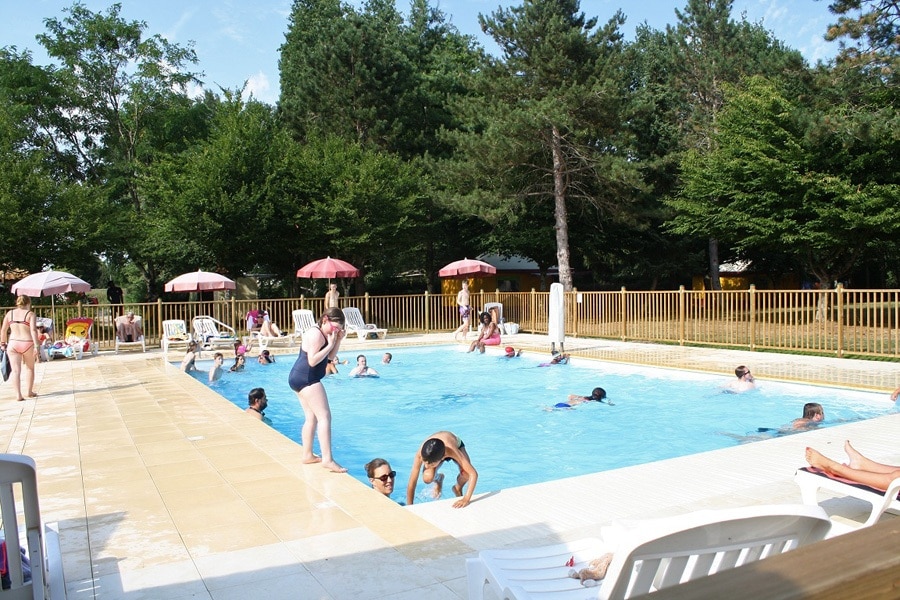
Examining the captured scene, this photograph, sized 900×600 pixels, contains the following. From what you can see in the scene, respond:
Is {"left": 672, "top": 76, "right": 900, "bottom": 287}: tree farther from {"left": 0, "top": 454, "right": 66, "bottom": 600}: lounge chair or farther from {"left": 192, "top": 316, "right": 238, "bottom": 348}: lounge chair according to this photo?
{"left": 0, "top": 454, "right": 66, "bottom": 600}: lounge chair

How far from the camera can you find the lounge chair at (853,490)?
13.2ft

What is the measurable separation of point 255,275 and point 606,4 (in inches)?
997

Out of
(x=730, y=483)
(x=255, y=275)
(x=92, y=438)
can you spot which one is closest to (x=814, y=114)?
(x=730, y=483)

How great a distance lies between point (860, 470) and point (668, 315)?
14521mm

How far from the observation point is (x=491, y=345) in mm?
19172

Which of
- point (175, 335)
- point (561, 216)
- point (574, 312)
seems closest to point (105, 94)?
point (175, 335)

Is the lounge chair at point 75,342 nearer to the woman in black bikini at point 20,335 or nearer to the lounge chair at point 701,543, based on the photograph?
the woman in black bikini at point 20,335

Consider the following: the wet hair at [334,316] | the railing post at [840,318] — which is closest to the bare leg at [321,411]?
the wet hair at [334,316]

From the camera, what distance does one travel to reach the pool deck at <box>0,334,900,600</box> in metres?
3.93

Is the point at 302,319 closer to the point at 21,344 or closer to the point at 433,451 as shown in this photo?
the point at 21,344

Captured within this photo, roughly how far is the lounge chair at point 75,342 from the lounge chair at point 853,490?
17547 millimetres

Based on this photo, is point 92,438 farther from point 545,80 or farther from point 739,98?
point 739,98

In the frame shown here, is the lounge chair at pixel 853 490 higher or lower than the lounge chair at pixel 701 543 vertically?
lower

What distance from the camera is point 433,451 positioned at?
5934 mm
